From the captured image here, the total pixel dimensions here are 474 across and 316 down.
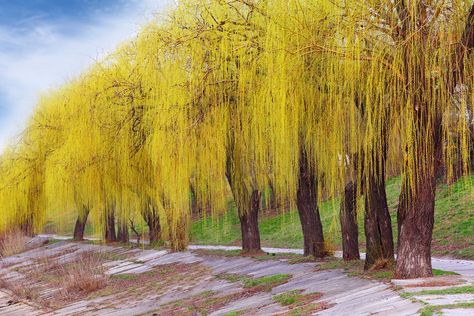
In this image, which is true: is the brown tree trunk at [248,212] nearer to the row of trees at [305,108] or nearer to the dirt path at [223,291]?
the row of trees at [305,108]

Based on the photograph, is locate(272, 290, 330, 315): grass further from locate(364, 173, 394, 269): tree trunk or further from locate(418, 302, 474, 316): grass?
locate(418, 302, 474, 316): grass

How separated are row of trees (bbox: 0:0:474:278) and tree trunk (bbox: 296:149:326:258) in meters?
0.04

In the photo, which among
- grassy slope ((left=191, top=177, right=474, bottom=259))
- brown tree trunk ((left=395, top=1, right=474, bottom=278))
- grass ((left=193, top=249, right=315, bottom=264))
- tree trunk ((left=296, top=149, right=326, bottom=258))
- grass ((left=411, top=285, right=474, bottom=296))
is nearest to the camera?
grass ((left=411, top=285, right=474, bottom=296))

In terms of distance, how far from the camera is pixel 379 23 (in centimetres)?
996

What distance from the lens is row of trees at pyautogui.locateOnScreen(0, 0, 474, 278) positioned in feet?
31.7

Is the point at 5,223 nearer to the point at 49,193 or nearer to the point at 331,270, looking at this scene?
the point at 49,193

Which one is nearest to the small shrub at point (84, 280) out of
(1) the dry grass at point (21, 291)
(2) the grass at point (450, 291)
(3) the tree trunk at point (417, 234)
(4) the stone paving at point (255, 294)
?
(4) the stone paving at point (255, 294)

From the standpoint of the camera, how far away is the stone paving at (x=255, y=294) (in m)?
8.65

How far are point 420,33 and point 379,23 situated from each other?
26.7 inches

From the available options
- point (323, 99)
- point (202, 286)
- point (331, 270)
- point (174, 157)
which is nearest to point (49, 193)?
point (202, 286)

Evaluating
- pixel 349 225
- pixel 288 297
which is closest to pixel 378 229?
pixel 349 225

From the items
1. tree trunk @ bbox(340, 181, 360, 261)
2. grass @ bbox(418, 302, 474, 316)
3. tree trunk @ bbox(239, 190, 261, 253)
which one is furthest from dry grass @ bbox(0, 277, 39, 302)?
grass @ bbox(418, 302, 474, 316)

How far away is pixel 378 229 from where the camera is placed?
40.8 ft

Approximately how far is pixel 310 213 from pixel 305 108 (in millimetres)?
5857
